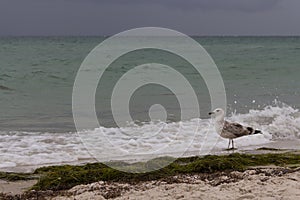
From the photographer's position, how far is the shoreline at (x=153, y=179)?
5.22m

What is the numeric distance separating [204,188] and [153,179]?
87 centimetres

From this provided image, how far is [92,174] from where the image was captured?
5961 millimetres

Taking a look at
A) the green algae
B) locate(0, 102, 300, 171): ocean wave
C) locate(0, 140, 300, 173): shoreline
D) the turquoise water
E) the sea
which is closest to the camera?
the green algae

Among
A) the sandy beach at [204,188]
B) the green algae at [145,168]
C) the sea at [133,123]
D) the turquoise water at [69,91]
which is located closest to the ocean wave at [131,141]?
the sea at [133,123]

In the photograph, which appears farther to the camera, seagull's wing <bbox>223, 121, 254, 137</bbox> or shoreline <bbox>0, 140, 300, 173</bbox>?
seagull's wing <bbox>223, 121, 254, 137</bbox>

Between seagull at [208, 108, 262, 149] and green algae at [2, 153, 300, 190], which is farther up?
seagull at [208, 108, 262, 149]

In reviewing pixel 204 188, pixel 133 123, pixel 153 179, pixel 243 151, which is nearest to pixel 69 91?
pixel 133 123

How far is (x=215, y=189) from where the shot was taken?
201 inches

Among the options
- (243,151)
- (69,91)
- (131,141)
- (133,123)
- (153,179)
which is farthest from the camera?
(69,91)

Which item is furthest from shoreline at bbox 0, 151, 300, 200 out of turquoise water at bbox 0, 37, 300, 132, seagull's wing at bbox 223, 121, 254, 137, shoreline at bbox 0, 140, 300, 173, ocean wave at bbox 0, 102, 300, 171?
turquoise water at bbox 0, 37, 300, 132

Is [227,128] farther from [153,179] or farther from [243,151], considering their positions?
[153,179]

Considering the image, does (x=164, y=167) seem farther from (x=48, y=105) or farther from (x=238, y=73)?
(x=238, y=73)

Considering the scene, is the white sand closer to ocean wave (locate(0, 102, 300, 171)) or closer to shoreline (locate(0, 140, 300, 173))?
shoreline (locate(0, 140, 300, 173))

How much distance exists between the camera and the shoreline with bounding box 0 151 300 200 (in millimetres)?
5223
